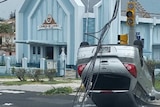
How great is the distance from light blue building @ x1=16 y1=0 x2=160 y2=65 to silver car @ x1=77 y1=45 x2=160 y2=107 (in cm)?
2494

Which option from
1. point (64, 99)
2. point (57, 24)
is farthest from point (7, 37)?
point (64, 99)

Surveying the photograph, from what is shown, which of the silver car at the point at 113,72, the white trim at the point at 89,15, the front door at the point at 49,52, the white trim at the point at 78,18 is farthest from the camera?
the front door at the point at 49,52

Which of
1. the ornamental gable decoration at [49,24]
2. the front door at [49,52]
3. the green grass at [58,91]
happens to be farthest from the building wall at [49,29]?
the green grass at [58,91]

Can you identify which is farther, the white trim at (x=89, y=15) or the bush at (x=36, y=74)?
the white trim at (x=89, y=15)

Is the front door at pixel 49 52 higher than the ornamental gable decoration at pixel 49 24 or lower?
lower

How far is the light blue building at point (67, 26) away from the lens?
3972 centimetres

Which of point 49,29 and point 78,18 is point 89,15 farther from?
point 49,29

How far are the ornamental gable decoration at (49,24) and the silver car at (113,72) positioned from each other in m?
30.6

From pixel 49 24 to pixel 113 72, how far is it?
1286 inches

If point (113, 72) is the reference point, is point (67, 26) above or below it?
above

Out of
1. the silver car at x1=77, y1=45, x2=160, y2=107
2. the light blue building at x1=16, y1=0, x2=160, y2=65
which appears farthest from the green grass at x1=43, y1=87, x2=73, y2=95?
the light blue building at x1=16, y1=0, x2=160, y2=65

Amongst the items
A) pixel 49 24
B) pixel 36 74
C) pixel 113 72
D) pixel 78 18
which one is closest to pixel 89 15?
pixel 78 18

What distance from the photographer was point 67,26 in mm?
41375

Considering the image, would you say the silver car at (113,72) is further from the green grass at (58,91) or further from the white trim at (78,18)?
the white trim at (78,18)
